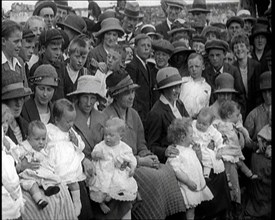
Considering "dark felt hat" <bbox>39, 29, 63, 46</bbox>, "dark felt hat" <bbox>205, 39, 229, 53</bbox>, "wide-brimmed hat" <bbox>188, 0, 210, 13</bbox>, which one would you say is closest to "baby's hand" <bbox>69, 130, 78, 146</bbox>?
"dark felt hat" <bbox>39, 29, 63, 46</bbox>

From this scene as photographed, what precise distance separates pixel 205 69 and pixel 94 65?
1551 mm

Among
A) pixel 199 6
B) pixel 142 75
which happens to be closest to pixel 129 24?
Answer: pixel 199 6

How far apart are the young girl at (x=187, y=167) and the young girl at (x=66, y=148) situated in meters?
1.14

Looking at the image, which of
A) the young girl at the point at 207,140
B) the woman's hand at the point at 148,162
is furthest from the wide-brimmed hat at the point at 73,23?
the woman's hand at the point at 148,162

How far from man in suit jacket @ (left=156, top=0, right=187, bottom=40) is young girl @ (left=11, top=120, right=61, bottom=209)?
4762mm

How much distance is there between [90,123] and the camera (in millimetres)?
6188

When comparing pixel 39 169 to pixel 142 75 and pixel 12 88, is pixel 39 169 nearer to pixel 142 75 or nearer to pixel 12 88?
pixel 12 88

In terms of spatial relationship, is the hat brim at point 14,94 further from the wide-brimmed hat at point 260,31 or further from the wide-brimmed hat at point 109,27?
the wide-brimmed hat at point 260,31

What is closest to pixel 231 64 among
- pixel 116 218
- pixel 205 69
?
pixel 205 69

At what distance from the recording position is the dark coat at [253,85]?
8219mm

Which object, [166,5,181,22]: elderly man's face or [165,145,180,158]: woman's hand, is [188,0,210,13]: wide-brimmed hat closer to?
[166,5,181,22]: elderly man's face

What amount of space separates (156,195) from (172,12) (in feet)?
14.3

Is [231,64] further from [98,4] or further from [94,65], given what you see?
[98,4]

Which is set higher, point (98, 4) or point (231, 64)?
point (98, 4)
